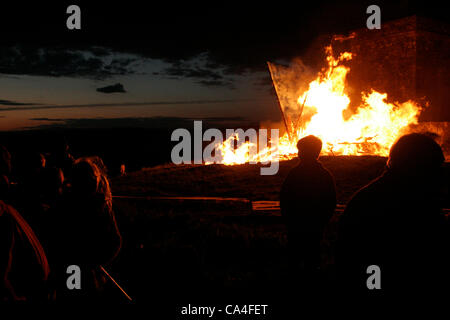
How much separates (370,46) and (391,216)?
17533 mm

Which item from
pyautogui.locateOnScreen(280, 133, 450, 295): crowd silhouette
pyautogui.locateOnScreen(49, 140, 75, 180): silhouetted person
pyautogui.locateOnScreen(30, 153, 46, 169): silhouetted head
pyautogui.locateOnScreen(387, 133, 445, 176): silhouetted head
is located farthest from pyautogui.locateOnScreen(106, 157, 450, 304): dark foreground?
pyautogui.locateOnScreen(387, 133, 445, 176): silhouetted head

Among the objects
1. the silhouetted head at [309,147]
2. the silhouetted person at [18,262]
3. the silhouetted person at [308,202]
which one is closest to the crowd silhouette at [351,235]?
the silhouetted person at [18,262]

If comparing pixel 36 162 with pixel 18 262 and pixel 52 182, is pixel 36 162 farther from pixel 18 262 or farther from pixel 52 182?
pixel 18 262

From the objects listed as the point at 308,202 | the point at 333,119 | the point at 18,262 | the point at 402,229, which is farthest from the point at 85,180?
the point at 333,119

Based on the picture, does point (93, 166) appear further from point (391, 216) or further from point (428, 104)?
point (428, 104)

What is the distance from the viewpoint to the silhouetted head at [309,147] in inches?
179

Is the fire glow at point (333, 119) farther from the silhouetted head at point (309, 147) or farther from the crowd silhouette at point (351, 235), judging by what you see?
the crowd silhouette at point (351, 235)

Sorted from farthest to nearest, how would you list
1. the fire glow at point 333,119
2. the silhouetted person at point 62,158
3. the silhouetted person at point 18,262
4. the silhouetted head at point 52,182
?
the fire glow at point 333,119
the silhouetted person at point 62,158
the silhouetted head at point 52,182
the silhouetted person at point 18,262

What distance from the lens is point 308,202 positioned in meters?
4.54

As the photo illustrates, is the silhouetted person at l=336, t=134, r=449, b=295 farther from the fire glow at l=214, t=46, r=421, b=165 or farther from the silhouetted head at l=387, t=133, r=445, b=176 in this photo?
the fire glow at l=214, t=46, r=421, b=165

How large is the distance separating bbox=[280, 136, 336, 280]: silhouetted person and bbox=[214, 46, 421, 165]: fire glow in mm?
10379

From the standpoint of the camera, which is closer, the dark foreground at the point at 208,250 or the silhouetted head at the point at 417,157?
the silhouetted head at the point at 417,157

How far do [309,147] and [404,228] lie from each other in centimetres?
227

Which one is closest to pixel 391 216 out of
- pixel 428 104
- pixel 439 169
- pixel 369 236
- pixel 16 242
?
pixel 369 236
